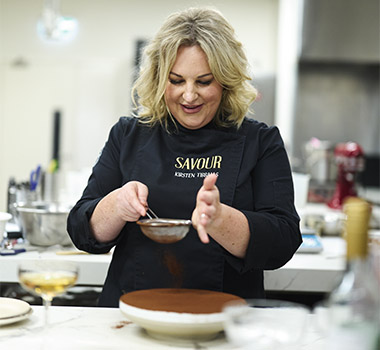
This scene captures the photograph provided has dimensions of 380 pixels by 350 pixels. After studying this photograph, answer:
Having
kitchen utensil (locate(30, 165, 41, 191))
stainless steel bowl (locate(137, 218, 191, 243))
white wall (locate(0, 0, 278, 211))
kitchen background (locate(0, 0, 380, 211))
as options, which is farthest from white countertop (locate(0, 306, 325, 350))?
white wall (locate(0, 0, 278, 211))

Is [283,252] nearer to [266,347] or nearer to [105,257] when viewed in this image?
[266,347]

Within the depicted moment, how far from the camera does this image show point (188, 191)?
5.36ft

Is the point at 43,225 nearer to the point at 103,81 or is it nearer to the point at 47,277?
the point at 47,277

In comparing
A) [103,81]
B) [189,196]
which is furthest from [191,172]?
[103,81]

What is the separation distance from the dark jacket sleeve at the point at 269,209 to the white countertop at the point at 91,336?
0.22 m

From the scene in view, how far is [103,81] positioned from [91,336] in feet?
16.7

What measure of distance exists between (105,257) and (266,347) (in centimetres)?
119

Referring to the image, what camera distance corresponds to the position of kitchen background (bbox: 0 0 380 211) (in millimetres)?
5652

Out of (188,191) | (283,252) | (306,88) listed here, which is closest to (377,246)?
(283,252)

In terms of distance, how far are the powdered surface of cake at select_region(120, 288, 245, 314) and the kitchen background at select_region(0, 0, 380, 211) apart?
Answer: 14.6ft

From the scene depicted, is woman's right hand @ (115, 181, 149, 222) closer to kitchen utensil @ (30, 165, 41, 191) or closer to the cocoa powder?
→ the cocoa powder

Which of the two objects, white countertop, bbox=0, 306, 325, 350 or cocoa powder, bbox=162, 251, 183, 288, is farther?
cocoa powder, bbox=162, 251, 183, 288

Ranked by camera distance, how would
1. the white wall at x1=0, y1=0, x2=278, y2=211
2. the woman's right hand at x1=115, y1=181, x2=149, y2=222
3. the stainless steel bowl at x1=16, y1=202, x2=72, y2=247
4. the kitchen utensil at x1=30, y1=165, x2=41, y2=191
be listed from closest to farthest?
1. the woman's right hand at x1=115, y1=181, x2=149, y2=222
2. the stainless steel bowl at x1=16, y1=202, x2=72, y2=247
3. the kitchen utensil at x1=30, y1=165, x2=41, y2=191
4. the white wall at x1=0, y1=0, x2=278, y2=211

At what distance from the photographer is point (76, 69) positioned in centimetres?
610
